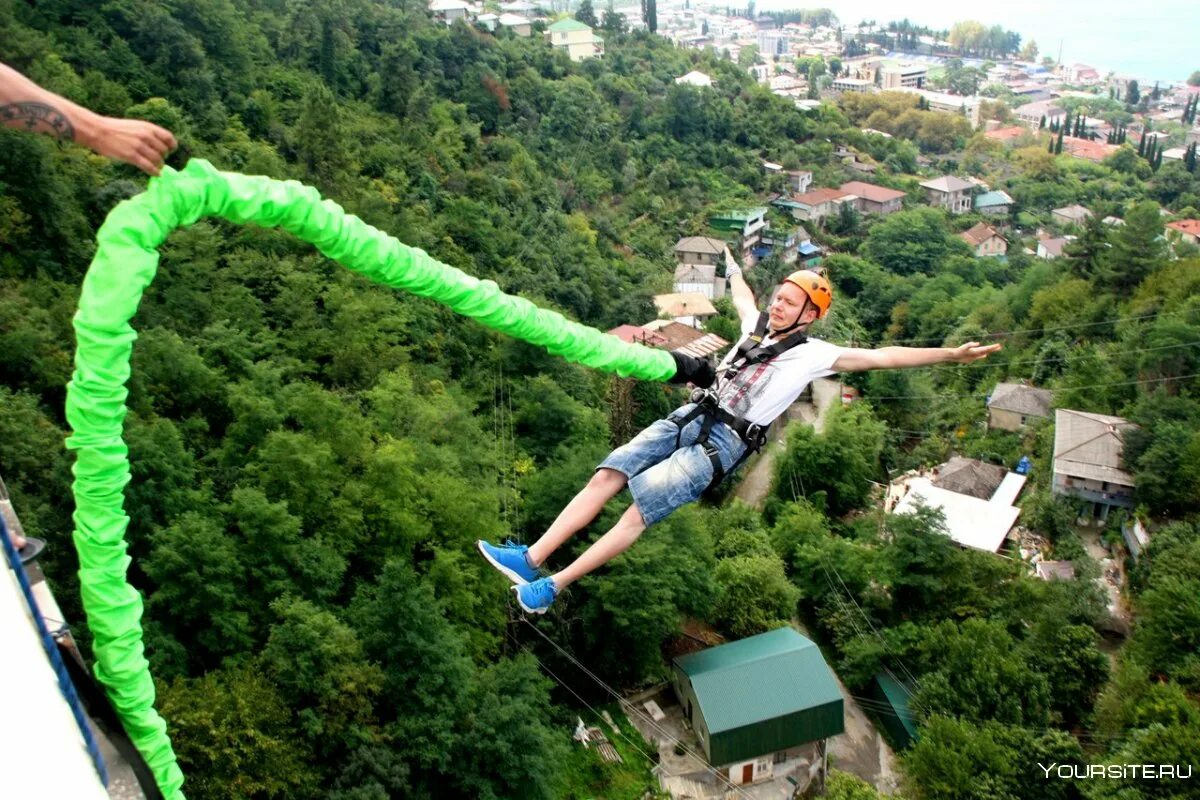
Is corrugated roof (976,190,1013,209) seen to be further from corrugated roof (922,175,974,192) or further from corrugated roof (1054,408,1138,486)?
corrugated roof (1054,408,1138,486)

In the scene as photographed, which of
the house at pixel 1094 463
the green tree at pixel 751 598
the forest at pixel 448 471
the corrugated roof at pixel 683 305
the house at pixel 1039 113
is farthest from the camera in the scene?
the house at pixel 1039 113

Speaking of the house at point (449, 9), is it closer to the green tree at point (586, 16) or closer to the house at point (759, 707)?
the green tree at point (586, 16)

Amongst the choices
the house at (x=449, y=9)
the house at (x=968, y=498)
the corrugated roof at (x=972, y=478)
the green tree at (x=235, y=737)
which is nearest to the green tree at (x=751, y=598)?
the house at (x=968, y=498)

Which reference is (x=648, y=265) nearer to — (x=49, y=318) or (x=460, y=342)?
(x=460, y=342)

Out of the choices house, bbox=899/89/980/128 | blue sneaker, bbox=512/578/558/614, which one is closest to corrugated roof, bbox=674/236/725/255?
blue sneaker, bbox=512/578/558/614

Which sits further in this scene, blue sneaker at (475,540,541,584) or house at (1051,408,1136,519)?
house at (1051,408,1136,519)

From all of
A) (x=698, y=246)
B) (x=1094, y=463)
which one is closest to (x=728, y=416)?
(x=1094, y=463)

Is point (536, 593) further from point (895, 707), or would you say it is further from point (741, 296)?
point (895, 707)
